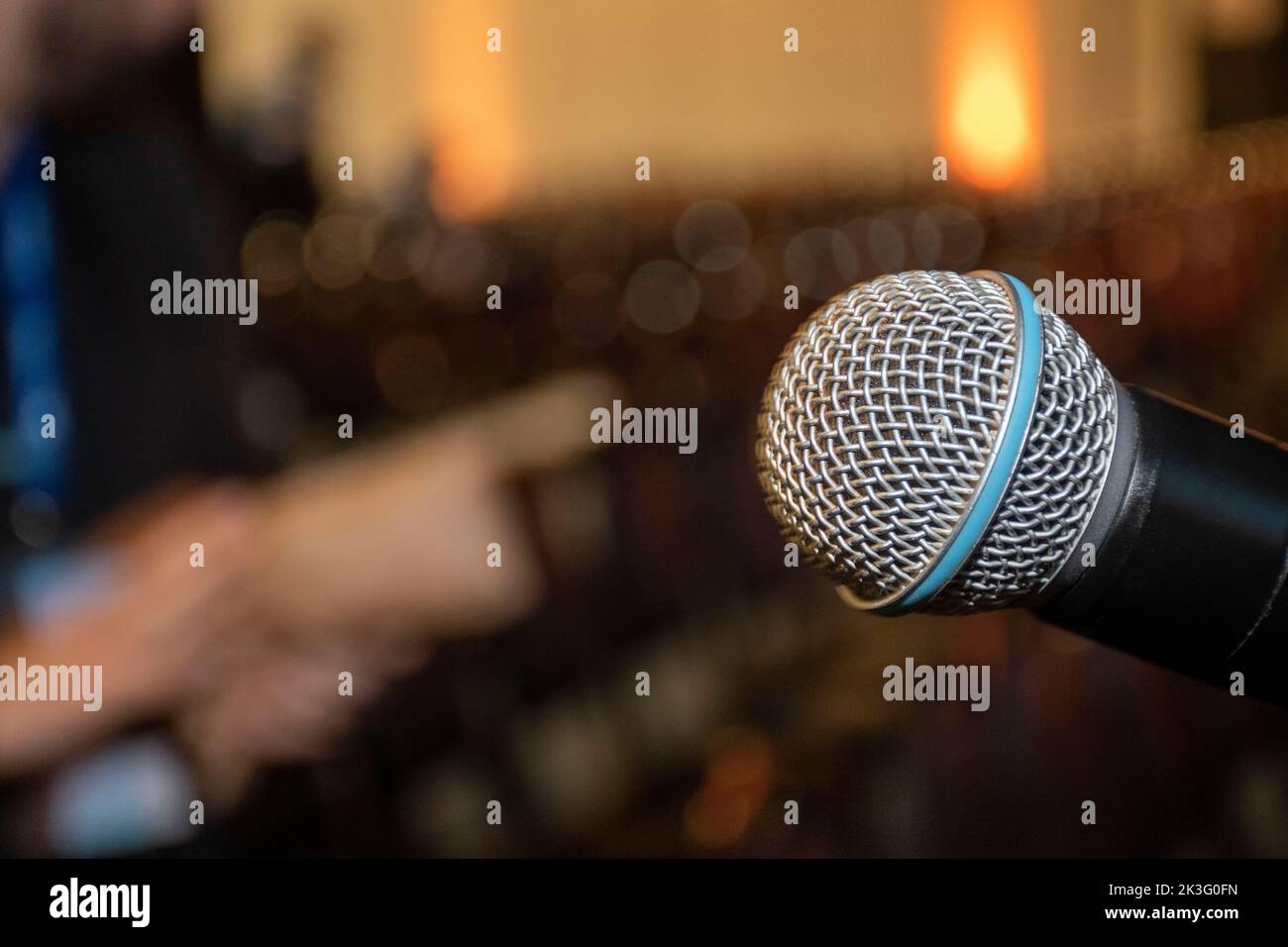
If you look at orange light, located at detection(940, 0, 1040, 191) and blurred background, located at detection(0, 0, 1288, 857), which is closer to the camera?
blurred background, located at detection(0, 0, 1288, 857)

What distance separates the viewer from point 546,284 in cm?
301

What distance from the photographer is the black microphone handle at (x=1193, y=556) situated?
0.51m

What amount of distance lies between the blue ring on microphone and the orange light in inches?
288

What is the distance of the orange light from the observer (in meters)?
7.57

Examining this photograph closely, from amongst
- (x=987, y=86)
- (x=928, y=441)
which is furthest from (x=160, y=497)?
(x=987, y=86)

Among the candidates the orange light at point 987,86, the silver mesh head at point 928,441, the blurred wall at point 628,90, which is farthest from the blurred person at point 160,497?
the orange light at point 987,86

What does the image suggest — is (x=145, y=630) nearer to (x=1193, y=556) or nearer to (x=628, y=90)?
(x=1193, y=556)

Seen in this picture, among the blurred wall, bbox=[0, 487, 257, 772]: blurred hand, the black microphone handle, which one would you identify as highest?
the blurred wall

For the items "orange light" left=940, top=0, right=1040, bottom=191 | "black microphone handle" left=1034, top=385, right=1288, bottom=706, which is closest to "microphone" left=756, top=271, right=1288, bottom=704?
"black microphone handle" left=1034, top=385, right=1288, bottom=706

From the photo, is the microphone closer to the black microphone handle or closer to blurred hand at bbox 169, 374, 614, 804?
the black microphone handle

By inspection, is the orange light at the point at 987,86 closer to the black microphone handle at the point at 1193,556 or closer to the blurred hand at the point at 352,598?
the blurred hand at the point at 352,598

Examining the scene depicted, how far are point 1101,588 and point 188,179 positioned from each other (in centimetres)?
149

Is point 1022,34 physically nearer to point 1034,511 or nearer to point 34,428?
point 34,428

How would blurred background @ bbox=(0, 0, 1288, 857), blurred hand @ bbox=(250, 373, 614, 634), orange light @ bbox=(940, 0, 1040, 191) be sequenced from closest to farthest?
blurred background @ bbox=(0, 0, 1288, 857), blurred hand @ bbox=(250, 373, 614, 634), orange light @ bbox=(940, 0, 1040, 191)
